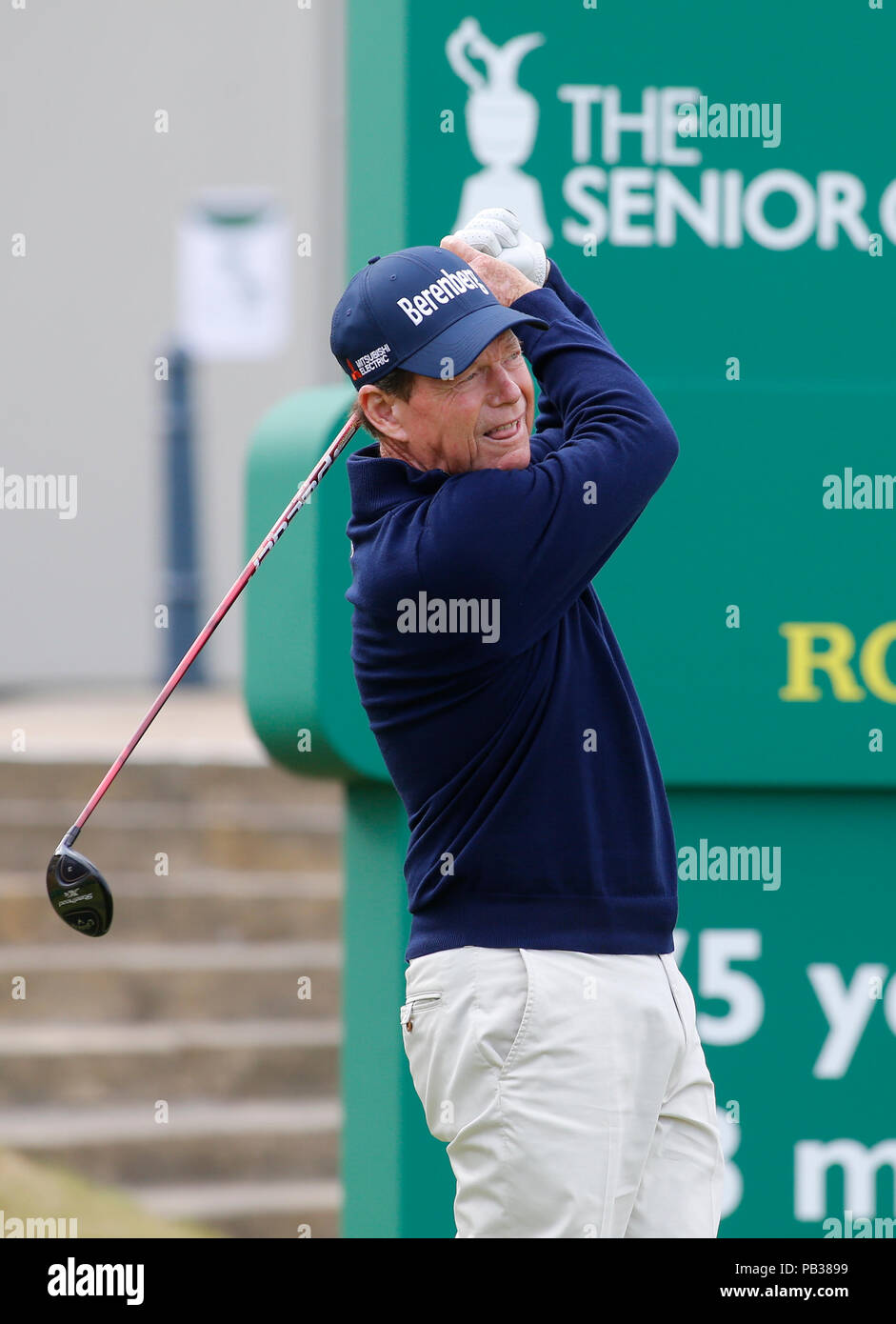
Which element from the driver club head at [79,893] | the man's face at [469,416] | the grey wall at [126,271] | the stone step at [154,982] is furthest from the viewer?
the grey wall at [126,271]

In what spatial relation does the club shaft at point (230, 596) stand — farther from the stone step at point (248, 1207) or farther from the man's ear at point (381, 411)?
the stone step at point (248, 1207)

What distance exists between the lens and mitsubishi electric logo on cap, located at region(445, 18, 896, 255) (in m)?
3.49

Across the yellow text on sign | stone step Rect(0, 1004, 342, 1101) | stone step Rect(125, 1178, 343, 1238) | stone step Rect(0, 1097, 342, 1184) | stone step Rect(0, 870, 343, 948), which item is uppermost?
the yellow text on sign

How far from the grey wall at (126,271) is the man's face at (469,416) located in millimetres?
5327

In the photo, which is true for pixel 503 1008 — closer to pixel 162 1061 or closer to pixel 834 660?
pixel 834 660

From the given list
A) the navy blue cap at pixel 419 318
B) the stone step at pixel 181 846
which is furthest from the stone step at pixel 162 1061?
the navy blue cap at pixel 419 318

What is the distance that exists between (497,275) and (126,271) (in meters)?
5.92

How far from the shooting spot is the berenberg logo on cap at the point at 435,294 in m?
2.43

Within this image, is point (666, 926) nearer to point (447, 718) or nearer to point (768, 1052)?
point (447, 718)

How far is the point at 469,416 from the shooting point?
8.08 ft

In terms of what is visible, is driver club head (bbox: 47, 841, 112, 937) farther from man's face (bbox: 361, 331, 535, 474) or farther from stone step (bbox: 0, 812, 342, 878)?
stone step (bbox: 0, 812, 342, 878)

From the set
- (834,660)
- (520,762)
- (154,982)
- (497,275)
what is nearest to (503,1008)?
(520,762)

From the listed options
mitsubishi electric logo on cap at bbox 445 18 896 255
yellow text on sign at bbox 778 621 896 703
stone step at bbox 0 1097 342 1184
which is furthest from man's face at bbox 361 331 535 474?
stone step at bbox 0 1097 342 1184

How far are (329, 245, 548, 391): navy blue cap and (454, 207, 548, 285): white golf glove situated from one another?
0.17 meters
